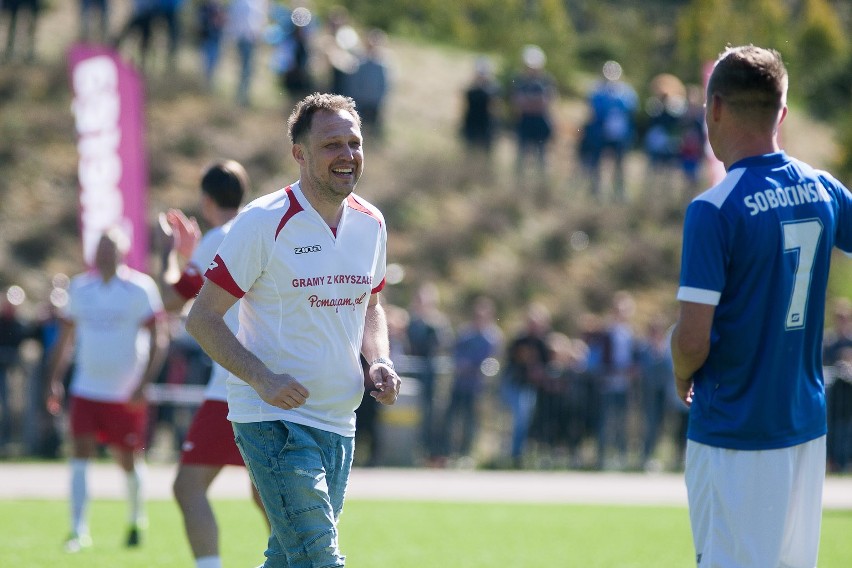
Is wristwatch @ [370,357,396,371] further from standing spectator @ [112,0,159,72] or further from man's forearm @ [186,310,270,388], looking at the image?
standing spectator @ [112,0,159,72]

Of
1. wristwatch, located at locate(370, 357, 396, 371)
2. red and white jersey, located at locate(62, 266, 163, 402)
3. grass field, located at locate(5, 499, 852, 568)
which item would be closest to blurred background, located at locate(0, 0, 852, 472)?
grass field, located at locate(5, 499, 852, 568)

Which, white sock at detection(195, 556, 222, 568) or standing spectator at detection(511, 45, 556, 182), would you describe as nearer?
white sock at detection(195, 556, 222, 568)

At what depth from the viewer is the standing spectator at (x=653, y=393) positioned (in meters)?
17.8

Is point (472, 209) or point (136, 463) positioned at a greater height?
point (472, 209)

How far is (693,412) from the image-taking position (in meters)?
4.62

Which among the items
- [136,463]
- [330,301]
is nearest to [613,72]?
[136,463]

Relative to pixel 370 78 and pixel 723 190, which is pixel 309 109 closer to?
pixel 723 190

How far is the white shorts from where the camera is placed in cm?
443

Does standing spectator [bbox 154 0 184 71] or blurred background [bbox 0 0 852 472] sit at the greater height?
standing spectator [bbox 154 0 184 71]

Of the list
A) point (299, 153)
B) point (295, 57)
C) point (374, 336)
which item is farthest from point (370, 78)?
point (299, 153)

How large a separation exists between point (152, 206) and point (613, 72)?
31.9ft

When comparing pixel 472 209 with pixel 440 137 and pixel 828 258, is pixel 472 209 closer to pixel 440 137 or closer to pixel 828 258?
pixel 440 137

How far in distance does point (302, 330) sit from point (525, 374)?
12749 mm

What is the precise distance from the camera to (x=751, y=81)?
453 cm
